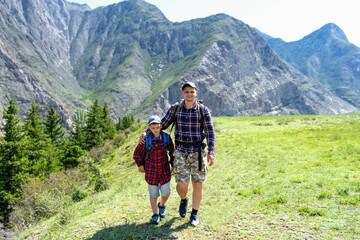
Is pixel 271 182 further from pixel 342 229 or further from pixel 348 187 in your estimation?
pixel 342 229

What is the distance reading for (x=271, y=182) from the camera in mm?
13016

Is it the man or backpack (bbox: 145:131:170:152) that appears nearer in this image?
the man

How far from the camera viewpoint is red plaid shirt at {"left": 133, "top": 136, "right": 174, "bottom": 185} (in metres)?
8.88

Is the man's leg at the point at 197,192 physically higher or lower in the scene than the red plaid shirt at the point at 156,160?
lower

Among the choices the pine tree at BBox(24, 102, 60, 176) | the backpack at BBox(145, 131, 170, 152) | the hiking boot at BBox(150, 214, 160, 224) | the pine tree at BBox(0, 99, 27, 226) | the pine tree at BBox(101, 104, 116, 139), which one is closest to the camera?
the backpack at BBox(145, 131, 170, 152)

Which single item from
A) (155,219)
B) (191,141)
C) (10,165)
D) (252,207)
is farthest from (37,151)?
(191,141)

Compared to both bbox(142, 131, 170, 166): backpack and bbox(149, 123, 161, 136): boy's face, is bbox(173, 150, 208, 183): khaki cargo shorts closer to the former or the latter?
bbox(142, 131, 170, 166): backpack

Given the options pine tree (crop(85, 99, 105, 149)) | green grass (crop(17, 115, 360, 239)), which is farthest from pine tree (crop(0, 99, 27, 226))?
green grass (crop(17, 115, 360, 239))

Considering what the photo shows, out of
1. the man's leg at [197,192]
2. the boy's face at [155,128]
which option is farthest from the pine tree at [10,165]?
the man's leg at [197,192]

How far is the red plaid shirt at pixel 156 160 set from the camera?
349 inches

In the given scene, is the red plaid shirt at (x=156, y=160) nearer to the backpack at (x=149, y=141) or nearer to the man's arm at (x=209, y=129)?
the backpack at (x=149, y=141)

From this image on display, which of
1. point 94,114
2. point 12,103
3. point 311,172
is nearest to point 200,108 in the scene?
point 311,172

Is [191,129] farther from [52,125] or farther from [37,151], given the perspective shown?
[52,125]

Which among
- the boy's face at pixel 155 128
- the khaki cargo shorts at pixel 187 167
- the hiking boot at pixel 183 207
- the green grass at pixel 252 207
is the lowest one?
the green grass at pixel 252 207
